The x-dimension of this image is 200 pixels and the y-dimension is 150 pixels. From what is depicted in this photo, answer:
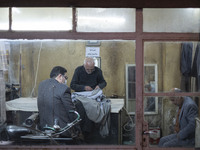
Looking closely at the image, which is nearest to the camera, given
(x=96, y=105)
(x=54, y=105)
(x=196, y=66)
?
(x=196, y=66)

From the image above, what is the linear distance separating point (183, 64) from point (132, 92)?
2.35 ft

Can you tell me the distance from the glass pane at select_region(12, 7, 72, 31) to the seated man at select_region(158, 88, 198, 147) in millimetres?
1501

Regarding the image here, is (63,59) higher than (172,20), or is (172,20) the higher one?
(172,20)

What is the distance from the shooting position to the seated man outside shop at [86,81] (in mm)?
3938

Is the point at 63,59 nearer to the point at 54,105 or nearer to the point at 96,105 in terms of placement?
the point at 54,105

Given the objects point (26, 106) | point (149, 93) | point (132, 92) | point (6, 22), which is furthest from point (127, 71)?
point (6, 22)

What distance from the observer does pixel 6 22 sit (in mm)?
3271

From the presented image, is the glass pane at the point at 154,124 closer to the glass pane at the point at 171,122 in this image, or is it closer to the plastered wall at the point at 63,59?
the glass pane at the point at 171,122

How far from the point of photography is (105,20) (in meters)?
3.27

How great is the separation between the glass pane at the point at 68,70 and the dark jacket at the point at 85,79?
8 cm

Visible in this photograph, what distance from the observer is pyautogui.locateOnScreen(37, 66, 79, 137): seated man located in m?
3.60

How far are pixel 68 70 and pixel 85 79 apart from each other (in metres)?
0.46

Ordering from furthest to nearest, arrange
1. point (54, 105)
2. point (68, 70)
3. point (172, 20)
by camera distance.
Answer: point (68, 70) → point (54, 105) → point (172, 20)

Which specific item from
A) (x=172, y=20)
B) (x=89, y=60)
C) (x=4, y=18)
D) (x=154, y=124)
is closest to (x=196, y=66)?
(x=172, y=20)
